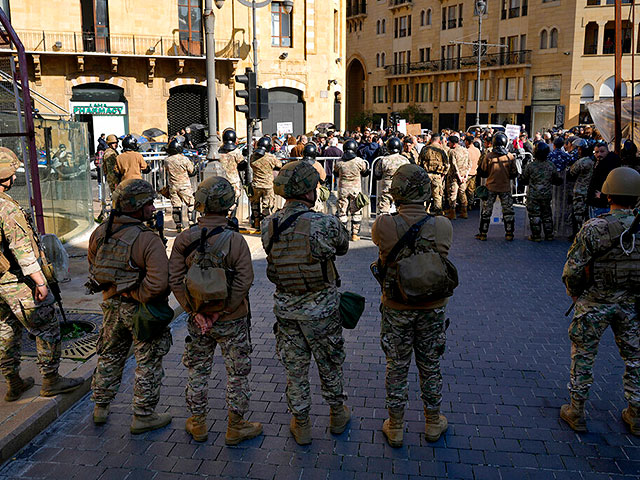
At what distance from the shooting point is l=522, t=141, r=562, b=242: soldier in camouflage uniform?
11.3m

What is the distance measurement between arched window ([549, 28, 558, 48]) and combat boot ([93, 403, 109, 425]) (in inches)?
1730

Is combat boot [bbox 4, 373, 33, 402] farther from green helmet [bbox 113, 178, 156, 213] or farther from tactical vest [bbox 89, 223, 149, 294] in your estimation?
green helmet [bbox 113, 178, 156, 213]

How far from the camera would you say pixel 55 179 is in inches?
421

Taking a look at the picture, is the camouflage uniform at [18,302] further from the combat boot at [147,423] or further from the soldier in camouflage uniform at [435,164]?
the soldier in camouflage uniform at [435,164]

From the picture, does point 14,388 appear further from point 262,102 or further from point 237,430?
point 262,102

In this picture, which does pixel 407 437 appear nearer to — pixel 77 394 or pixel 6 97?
pixel 77 394

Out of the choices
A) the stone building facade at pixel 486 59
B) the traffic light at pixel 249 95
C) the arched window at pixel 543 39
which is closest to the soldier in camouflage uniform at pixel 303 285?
the traffic light at pixel 249 95

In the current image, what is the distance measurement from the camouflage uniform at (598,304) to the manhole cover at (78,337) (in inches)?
177

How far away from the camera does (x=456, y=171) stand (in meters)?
13.8

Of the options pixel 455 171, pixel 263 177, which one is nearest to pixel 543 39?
pixel 455 171

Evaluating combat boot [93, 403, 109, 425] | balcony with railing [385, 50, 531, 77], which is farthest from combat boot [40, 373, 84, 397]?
balcony with railing [385, 50, 531, 77]

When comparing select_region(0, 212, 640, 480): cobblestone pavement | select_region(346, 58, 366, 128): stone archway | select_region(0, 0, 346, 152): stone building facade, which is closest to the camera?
select_region(0, 212, 640, 480): cobblestone pavement

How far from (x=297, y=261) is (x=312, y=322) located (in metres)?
0.46

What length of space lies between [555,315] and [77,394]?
5.48 meters
